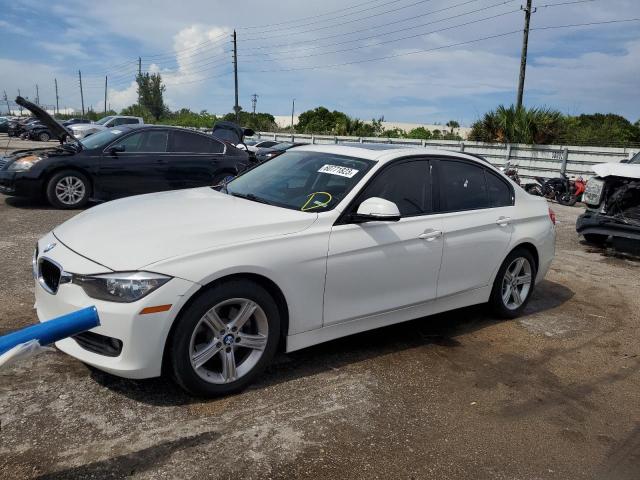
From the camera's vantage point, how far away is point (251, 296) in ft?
11.0

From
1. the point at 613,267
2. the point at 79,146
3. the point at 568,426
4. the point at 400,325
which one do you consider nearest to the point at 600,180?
the point at 613,267

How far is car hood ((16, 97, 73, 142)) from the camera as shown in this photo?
27.9 ft

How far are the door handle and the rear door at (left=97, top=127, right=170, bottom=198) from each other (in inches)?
255

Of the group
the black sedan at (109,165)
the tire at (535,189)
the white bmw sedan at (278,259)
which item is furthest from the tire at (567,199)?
the white bmw sedan at (278,259)

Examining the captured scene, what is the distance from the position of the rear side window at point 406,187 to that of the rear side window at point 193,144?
6325 mm

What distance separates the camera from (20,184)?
8969 mm

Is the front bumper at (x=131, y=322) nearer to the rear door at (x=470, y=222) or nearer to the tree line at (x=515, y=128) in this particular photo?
the rear door at (x=470, y=222)

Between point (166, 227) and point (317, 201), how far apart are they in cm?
109

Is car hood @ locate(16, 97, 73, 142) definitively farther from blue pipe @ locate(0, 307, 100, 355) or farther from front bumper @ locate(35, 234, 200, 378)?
blue pipe @ locate(0, 307, 100, 355)

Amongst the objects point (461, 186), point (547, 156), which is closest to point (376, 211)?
point (461, 186)

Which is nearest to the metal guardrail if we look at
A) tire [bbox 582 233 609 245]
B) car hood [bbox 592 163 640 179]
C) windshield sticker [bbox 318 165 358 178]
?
tire [bbox 582 233 609 245]

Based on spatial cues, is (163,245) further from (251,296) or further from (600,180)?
(600,180)

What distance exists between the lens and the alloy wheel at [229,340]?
3.28 metres

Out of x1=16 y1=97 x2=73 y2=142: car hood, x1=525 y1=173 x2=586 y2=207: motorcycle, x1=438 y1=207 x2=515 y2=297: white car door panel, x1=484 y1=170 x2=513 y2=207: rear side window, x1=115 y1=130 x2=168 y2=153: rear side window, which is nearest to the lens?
x1=438 y1=207 x2=515 y2=297: white car door panel
